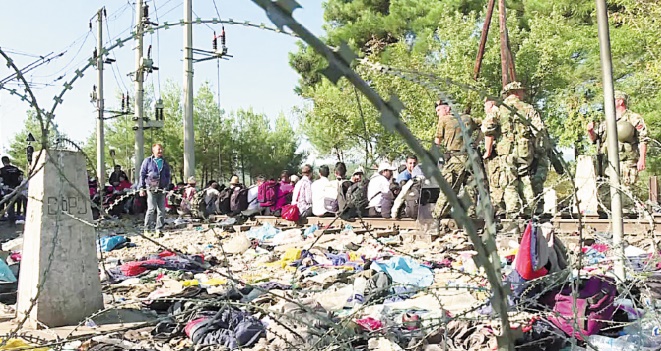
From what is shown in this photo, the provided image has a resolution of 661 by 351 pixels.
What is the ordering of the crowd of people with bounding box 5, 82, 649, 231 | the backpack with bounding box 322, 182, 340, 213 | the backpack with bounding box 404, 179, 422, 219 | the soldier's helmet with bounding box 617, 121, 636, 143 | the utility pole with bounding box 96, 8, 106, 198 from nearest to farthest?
the crowd of people with bounding box 5, 82, 649, 231 → the soldier's helmet with bounding box 617, 121, 636, 143 → the backpack with bounding box 404, 179, 422, 219 → the backpack with bounding box 322, 182, 340, 213 → the utility pole with bounding box 96, 8, 106, 198

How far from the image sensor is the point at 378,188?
1048 centimetres

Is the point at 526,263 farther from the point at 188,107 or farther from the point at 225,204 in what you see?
the point at 188,107

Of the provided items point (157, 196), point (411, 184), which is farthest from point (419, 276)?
point (157, 196)

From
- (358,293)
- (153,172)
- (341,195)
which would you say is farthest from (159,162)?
(358,293)

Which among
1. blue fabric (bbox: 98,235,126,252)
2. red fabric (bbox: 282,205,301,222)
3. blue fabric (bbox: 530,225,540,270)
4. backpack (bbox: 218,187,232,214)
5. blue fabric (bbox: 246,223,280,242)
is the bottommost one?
blue fabric (bbox: 98,235,126,252)

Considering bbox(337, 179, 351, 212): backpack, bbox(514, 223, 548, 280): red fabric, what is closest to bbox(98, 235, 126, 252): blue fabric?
bbox(337, 179, 351, 212): backpack

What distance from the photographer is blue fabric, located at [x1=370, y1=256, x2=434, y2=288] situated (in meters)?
5.77

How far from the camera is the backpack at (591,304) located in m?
3.53

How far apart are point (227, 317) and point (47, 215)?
146cm

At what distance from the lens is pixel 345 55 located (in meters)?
0.71

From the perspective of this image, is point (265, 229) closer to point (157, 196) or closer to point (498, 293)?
point (157, 196)

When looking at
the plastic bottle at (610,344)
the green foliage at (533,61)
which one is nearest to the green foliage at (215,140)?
the green foliage at (533,61)

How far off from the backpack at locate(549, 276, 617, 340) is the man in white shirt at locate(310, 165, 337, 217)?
23.9 ft

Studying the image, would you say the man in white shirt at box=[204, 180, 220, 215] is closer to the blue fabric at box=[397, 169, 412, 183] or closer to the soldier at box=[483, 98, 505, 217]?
the blue fabric at box=[397, 169, 412, 183]
